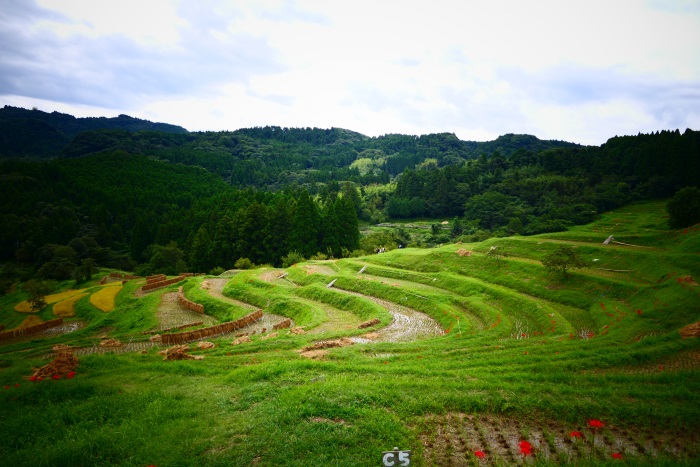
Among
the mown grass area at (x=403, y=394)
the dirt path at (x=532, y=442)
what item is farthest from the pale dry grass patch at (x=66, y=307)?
the dirt path at (x=532, y=442)

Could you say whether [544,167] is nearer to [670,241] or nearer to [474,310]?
[670,241]

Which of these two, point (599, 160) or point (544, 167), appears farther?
point (544, 167)

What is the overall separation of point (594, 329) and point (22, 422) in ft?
88.5

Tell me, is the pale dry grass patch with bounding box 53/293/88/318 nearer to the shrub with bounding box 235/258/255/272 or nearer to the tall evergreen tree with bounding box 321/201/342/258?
the shrub with bounding box 235/258/255/272

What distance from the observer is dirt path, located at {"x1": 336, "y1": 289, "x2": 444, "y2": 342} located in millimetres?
24234

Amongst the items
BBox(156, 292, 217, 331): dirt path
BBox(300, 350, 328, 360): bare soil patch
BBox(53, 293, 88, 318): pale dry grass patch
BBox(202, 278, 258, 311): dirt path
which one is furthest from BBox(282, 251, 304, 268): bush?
BBox(300, 350, 328, 360): bare soil patch

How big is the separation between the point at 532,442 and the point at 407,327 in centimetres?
1707

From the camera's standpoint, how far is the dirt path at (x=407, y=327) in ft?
79.5

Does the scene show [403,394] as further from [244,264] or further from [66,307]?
[244,264]

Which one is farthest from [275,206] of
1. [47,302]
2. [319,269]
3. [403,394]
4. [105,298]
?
[403,394]

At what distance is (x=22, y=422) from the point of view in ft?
34.0

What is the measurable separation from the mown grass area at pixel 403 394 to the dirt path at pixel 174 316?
575 cm

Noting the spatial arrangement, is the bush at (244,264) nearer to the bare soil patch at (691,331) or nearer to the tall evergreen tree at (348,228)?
the tall evergreen tree at (348,228)

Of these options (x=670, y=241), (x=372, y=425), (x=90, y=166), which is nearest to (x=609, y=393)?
(x=372, y=425)
